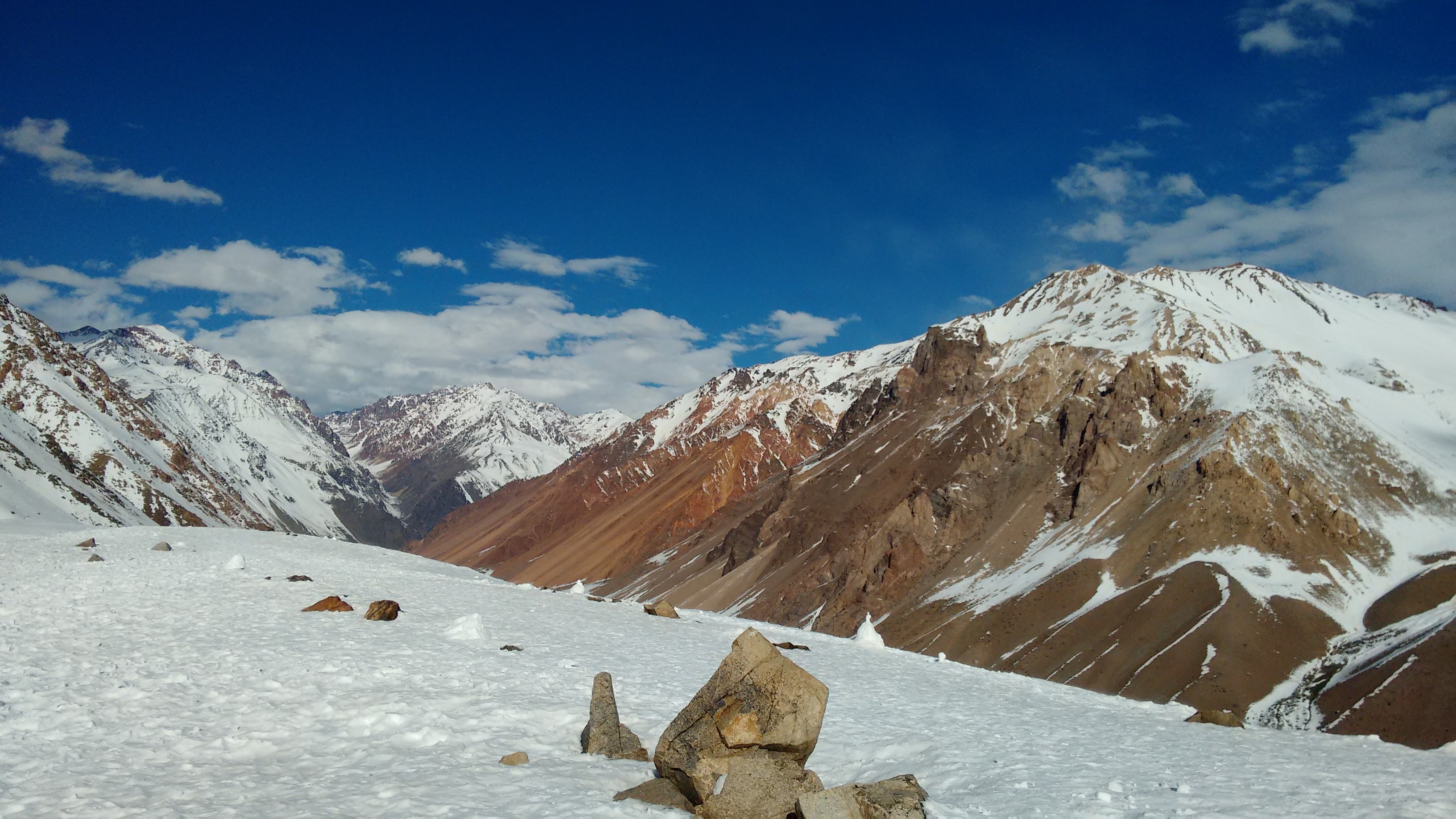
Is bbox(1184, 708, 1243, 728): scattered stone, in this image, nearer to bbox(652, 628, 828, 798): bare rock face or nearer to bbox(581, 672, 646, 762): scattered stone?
bbox(652, 628, 828, 798): bare rock face

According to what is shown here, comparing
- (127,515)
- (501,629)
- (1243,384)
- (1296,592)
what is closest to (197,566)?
(501,629)

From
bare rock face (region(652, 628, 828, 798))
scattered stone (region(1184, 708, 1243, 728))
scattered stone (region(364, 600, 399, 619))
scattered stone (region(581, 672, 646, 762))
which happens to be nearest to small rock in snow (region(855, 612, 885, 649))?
scattered stone (region(1184, 708, 1243, 728))

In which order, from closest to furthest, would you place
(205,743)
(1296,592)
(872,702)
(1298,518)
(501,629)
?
1. (205,743)
2. (872,702)
3. (501,629)
4. (1296,592)
5. (1298,518)

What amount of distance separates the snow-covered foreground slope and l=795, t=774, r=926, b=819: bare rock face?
1.26 meters

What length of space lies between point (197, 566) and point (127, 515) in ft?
427

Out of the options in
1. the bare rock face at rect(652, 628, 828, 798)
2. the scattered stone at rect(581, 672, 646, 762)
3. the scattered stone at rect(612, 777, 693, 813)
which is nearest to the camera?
the scattered stone at rect(612, 777, 693, 813)

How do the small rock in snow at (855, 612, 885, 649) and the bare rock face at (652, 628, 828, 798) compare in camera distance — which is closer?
the bare rock face at (652, 628, 828, 798)

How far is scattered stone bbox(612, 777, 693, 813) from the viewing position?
10.8 metres

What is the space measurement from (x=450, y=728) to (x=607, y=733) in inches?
105

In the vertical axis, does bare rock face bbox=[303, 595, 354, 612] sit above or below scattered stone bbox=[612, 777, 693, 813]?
above

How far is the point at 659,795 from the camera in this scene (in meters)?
11.0

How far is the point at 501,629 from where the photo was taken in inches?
901

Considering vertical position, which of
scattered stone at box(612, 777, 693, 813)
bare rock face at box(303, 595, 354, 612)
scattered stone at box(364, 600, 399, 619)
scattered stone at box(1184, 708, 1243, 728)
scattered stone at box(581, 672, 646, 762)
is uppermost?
bare rock face at box(303, 595, 354, 612)

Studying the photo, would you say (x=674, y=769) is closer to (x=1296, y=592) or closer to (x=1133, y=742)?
(x=1133, y=742)
